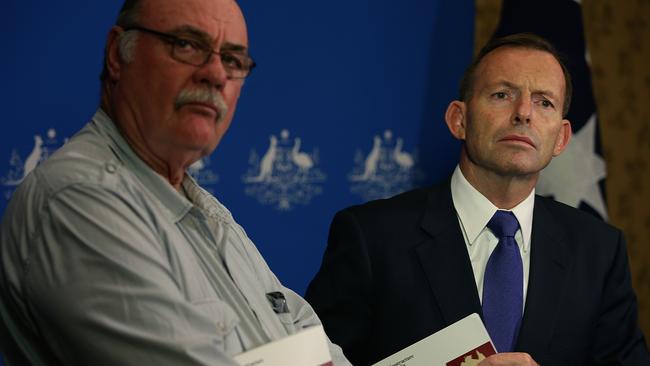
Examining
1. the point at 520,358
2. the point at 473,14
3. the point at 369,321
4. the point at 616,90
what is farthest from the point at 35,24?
the point at 616,90

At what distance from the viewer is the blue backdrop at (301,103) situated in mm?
2404

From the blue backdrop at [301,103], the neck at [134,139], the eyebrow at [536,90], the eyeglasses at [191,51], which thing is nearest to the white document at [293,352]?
the neck at [134,139]

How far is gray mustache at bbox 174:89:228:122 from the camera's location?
1.48m

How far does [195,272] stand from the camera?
1377 millimetres

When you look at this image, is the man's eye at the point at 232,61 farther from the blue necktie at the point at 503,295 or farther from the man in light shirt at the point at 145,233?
the blue necktie at the point at 503,295

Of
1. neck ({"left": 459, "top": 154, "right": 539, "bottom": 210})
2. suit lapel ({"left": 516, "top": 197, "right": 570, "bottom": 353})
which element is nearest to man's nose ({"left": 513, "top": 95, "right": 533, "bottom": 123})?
neck ({"left": 459, "top": 154, "right": 539, "bottom": 210})

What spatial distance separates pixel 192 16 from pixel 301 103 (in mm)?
1509

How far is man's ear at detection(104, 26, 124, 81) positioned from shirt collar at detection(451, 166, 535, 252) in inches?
44.5

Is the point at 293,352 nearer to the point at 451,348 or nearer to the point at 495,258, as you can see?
the point at 451,348

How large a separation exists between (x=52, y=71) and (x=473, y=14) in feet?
5.90

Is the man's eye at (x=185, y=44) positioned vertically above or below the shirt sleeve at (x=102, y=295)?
above

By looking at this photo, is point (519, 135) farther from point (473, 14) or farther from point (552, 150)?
point (473, 14)

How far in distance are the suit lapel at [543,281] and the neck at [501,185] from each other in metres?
0.10

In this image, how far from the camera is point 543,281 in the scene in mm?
2316
